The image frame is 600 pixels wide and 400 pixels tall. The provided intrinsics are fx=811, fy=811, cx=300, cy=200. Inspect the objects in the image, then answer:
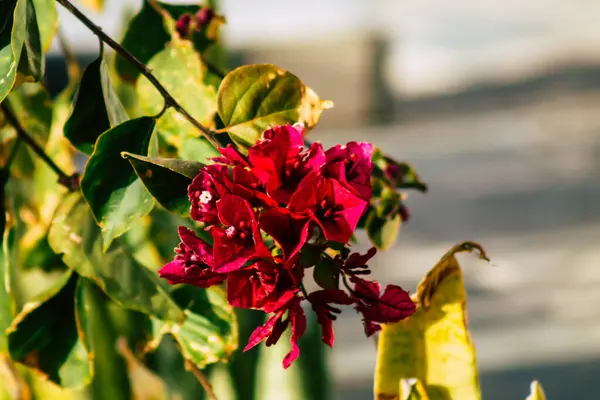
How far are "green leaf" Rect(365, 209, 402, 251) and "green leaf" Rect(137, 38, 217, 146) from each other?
0.37ft

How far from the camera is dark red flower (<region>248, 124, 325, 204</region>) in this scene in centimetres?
27

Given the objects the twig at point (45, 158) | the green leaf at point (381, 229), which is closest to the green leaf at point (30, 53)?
the twig at point (45, 158)

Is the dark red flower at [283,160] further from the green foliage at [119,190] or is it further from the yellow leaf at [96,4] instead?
the yellow leaf at [96,4]

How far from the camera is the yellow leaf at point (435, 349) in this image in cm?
38

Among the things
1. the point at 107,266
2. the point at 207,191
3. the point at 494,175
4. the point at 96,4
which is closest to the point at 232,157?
the point at 207,191

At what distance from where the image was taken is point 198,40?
0.46 m

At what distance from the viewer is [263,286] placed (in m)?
Result: 0.27

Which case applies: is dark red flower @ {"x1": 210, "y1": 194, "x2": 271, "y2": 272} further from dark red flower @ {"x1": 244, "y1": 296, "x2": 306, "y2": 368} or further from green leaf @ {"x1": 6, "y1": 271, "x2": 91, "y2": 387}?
green leaf @ {"x1": 6, "y1": 271, "x2": 91, "y2": 387}

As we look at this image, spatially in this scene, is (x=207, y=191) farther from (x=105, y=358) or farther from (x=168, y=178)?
(x=105, y=358)

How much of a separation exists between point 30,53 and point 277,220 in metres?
0.12

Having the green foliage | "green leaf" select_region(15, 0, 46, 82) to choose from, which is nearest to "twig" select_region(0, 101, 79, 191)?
the green foliage

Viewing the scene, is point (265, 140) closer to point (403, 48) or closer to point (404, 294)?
point (404, 294)

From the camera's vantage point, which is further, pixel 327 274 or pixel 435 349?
pixel 435 349

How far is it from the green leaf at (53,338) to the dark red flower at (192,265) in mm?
140
